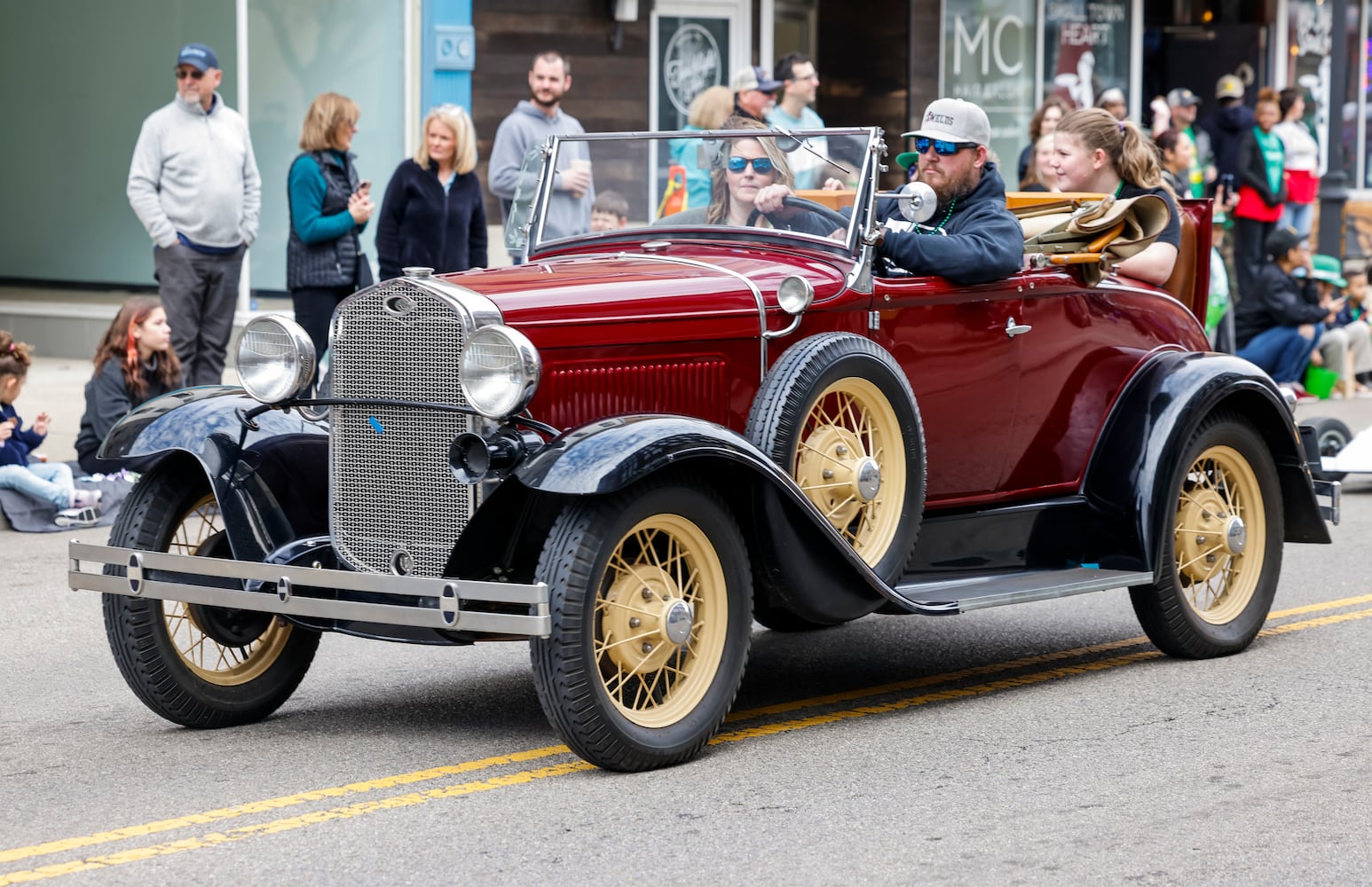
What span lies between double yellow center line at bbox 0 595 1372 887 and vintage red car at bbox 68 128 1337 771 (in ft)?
0.93

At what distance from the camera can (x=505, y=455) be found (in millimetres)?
5070

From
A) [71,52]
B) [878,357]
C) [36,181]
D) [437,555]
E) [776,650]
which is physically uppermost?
[71,52]

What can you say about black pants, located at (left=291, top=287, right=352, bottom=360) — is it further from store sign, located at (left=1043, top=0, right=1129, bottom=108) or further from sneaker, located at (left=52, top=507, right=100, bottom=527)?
store sign, located at (left=1043, top=0, right=1129, bottom=108)

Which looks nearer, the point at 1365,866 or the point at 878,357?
the point at 1365,866

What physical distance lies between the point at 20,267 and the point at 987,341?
1310 cm

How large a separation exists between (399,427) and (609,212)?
156 centimetres

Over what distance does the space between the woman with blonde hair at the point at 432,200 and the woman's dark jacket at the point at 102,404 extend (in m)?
1.88

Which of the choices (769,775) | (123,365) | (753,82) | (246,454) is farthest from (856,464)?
(753,82)

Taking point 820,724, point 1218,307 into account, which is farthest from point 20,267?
point 820,724

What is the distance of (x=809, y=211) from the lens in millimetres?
6160

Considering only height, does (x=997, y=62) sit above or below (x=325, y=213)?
above

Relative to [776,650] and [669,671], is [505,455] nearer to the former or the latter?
[669,671]

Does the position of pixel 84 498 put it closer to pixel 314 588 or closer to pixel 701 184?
pixel 701 184

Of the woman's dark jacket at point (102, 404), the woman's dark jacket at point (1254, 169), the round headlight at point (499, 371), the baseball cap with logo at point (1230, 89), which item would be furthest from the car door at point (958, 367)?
the baseball cap with logo at point (1230, 89)
